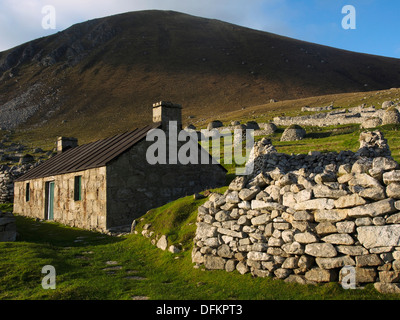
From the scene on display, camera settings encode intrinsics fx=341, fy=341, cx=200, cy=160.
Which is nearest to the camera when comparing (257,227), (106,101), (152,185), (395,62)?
(257,227)

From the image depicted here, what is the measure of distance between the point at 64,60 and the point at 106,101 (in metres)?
43.7

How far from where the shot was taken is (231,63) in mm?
139250

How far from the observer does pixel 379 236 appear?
21.6ft

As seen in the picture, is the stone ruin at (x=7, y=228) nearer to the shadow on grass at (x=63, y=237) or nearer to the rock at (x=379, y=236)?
the shadow on grass at (x=63, y=237)

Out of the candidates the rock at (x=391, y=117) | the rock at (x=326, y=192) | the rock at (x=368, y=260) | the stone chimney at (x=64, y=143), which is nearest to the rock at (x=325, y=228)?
the rock at (x=326, y=192)

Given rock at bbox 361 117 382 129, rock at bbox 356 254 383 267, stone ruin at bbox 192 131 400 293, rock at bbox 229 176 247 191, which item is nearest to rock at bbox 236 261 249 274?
stone ruin at bbox 192 131 400 293

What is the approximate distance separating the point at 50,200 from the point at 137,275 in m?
15.5

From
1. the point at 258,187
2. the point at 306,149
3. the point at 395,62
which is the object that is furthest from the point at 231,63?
the point at 258,187

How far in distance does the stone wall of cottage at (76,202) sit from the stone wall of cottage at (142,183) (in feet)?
1.83

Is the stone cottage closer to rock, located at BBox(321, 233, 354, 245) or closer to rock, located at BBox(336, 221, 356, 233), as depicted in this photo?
rock, located at BBox(321, 233, 354, 245)

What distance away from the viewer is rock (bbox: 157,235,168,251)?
11.8 m

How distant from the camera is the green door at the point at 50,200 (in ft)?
74.5
